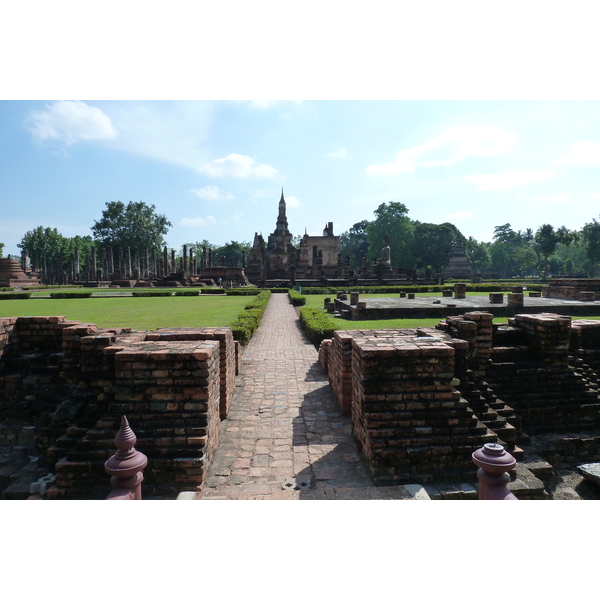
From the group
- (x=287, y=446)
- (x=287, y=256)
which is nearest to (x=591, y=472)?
(x=287, y=446)

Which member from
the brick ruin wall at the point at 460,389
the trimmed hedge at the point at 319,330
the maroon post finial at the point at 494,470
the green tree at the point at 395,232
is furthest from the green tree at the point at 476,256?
the maroon post finial at the point at 494,470

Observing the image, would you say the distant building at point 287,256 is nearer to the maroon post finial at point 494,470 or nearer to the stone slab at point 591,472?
the stone slab at point 591,472

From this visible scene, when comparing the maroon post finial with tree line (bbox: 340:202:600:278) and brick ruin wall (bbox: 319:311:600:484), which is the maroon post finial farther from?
tree line (bbox: 340:202:600:278)

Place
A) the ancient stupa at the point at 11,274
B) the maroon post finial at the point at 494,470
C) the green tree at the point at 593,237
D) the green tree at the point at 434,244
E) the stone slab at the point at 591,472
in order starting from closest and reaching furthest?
the maroon post finial at the point at 494,470 → the stone slab at the point at 591,472 → the ancient stupa at the point at 11,274 → the green tree at the point at 593,237 → the green tree at the point at 434,244

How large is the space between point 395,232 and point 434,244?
6839 mm

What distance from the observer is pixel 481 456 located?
2.80 meters

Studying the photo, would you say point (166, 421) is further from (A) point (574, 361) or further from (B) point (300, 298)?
(B) point (300, 298)

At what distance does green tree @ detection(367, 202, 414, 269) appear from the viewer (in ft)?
206

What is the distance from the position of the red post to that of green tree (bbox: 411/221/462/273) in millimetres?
63319

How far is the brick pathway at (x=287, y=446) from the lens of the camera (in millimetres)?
3396

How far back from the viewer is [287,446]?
4.31m

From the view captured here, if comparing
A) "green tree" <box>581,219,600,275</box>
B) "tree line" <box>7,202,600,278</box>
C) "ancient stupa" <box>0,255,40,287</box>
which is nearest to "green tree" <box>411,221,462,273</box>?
"tree line" <box>7,202,600,278</box>

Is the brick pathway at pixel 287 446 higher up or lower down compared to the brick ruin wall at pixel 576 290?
lower down

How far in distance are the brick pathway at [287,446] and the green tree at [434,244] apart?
59715mm
